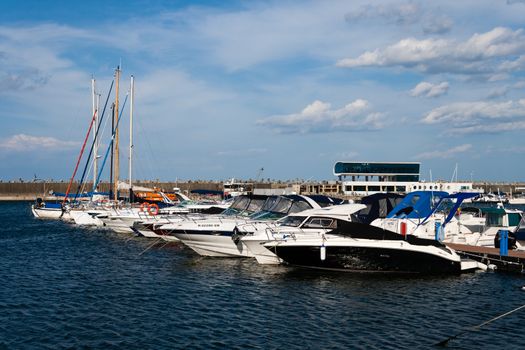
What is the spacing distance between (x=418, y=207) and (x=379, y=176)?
7189 centimetres

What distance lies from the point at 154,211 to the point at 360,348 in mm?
32767

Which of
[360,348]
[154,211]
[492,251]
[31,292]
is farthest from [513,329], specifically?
[154,211]

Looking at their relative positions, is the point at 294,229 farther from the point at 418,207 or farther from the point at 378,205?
the point at 418,207

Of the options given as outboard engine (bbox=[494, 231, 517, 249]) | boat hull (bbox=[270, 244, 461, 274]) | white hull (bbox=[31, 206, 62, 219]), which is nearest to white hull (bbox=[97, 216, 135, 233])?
white hull (bbox=[31, 206, 62, 219])

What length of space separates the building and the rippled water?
72687mm

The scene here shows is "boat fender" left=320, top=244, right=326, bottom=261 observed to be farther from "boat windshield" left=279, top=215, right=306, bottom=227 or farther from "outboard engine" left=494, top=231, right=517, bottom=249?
"outboard engine" left=494, top=231, right=517, bottom=249

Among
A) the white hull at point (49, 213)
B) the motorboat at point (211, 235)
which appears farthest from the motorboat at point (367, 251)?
the white hull at point (49, 213)

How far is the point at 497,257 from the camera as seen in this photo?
28359mm

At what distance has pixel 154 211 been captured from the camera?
46594 mm

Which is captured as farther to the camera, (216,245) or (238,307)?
(216,245)

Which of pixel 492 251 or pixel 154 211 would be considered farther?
pixel 154 211

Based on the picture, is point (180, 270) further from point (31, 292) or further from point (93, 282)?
point (31, 292)

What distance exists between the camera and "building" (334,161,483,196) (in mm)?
101188

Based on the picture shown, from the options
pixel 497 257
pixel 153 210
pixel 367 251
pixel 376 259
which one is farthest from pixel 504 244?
pixel 153 210
